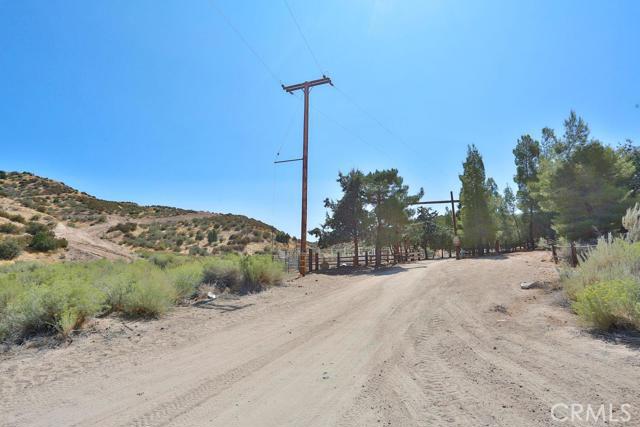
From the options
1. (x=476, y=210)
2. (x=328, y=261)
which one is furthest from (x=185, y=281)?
(x=476, y=210)

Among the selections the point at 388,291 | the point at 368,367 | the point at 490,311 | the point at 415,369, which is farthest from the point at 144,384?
the point at 388,291

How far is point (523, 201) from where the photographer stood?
43.4 meters

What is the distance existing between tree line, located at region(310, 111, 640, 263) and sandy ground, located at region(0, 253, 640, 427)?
12.3 meters

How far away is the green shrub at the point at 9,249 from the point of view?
2257cm

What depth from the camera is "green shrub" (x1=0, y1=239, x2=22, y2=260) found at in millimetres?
22572

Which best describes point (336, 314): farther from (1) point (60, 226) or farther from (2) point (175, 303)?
(1) point (60, 226)

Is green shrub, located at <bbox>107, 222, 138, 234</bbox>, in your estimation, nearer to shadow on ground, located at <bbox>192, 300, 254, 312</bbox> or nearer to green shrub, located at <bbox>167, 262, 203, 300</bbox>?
green shrub, located at <bbox>167, 262, 203, 300</bbox>

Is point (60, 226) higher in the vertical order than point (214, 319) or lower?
higher

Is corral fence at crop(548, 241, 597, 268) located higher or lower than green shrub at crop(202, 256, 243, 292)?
higher

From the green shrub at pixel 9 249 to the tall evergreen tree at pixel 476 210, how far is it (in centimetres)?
3554

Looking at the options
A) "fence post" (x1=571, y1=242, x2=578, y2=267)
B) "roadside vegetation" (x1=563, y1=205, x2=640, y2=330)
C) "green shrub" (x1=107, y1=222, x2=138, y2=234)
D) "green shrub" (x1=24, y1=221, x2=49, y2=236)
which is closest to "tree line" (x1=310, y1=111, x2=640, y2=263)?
"fence post" (x1=571, y1=242, x2=578, y2=267)

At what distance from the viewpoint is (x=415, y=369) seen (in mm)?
4914

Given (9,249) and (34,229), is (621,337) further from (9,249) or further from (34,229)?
(34,229)

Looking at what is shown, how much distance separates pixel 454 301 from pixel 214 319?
20.6ft
